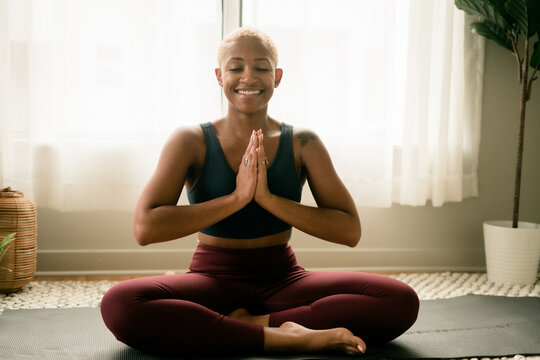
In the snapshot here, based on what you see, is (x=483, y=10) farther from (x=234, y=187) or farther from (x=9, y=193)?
(x=9, y=193)

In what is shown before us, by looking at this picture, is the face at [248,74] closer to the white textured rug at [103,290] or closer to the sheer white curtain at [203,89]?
the sheer white curtain at [203,89]

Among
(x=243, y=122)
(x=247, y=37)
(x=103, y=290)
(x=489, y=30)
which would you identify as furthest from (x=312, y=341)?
(x=489, y=30)

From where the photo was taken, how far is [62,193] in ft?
8.64

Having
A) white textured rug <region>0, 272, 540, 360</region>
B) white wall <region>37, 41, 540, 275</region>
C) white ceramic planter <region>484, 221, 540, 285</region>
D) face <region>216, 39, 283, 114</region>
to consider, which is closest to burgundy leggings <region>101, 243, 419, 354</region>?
face <region>216, 39, 283, 114</region>

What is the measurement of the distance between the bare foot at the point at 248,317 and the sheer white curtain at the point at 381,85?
4.23 feet

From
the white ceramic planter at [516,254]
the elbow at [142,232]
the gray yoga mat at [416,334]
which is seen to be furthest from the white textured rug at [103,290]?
the elbow at [142,232]

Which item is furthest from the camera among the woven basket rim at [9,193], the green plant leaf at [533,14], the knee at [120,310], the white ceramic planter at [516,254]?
the white ceramic planter at [516,254]

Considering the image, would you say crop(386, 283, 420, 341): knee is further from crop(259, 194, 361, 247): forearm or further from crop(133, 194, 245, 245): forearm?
crop(133, 194, 245, 245): forearm

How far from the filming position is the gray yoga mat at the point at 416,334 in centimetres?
166

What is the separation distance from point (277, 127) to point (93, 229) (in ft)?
4.26

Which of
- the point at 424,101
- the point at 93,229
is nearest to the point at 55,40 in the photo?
the point at 93,229

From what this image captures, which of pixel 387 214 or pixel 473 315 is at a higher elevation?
pixel 387 214

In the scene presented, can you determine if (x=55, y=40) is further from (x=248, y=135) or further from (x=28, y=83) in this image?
(x=248, y=135)

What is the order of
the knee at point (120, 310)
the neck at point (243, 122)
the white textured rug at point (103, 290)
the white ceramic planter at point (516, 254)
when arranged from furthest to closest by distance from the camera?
the white ceramic planter at point (516, 254), the white textured rug at point (103, 290), the neck at point (243, 122), the knee at point (120, 310)
